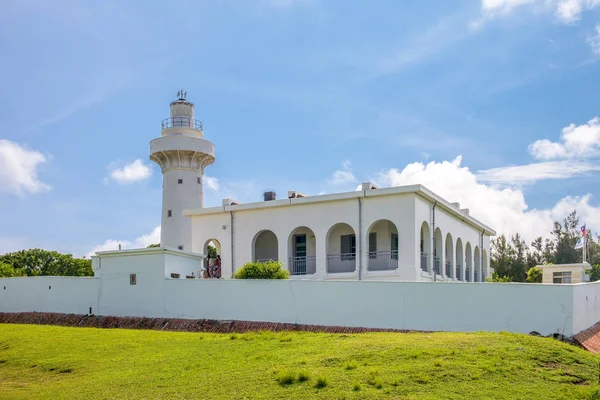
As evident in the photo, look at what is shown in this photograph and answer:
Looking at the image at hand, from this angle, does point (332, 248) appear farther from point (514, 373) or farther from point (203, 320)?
point (514, 373)

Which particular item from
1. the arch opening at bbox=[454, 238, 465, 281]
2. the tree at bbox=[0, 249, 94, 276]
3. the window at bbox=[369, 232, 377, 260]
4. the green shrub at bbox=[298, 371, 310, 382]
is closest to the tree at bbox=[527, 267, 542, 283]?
the arch opening at bbox=[454, 238, 465, 281]

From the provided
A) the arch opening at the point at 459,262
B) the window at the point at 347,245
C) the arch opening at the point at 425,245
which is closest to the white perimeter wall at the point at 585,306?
the arch opening at the point at 425,245

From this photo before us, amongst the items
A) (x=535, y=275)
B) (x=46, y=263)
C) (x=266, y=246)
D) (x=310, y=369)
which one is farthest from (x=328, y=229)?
(x=46, y=263)

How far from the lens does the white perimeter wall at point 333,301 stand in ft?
52.1

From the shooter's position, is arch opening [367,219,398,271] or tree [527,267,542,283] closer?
arch opening [367,219,398,271]

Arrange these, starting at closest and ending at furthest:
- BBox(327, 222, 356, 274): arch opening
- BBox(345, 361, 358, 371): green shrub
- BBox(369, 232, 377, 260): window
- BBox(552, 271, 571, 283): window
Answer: BBox(345, 361, 358, 371): green shrub → BBox(327, 222, 356, 274): arch opening → BBox(369, 232, 377, 260): window → BBox(552, 271, 571, 283): window

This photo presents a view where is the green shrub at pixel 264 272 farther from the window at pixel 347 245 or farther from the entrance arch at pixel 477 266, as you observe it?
the entrance arch at pixel 477 266

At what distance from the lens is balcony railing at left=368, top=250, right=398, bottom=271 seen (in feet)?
83.0

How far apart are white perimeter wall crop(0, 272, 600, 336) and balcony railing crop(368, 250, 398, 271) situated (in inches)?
288

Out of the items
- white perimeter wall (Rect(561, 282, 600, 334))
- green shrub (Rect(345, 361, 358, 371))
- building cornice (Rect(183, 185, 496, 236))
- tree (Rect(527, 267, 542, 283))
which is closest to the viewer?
green shrub (Rect(345, 361, 358, 371))

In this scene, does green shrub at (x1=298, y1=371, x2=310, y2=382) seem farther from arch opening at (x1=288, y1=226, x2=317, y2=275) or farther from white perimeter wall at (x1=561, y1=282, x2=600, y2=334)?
arch opening at (x1=288, y1=226, x2=317, y2=275)

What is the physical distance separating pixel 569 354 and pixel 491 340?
1421mm

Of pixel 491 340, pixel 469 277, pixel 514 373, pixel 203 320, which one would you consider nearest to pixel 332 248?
pixel 203 320

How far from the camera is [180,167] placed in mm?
32969
